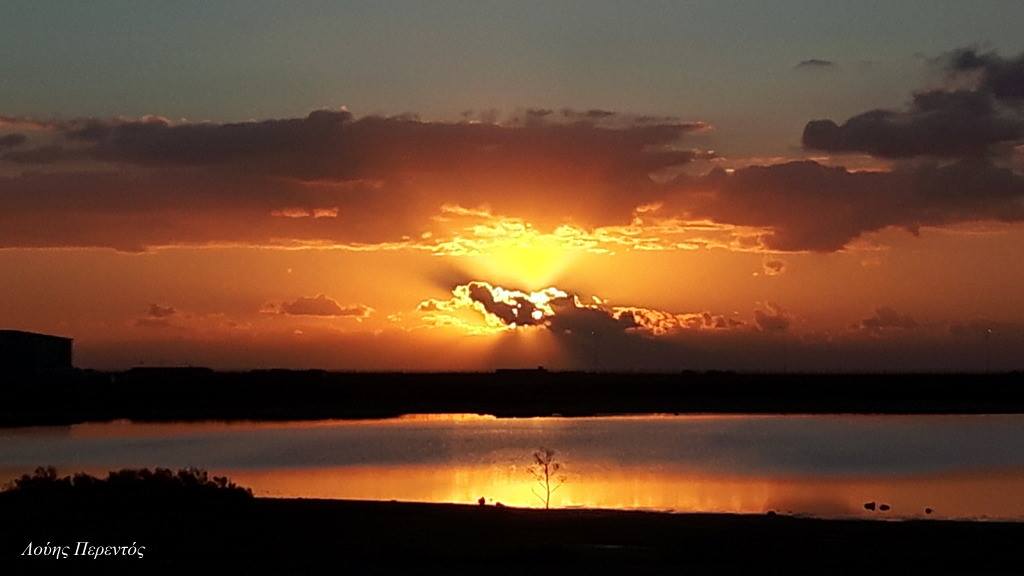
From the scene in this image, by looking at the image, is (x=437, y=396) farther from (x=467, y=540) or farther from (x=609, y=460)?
(x=467, y=540)

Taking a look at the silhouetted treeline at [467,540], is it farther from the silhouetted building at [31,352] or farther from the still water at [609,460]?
the silhouetted building at [31,352]

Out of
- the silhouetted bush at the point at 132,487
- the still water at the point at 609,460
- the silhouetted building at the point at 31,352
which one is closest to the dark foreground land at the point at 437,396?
the silhouetted building at the point at 31,352

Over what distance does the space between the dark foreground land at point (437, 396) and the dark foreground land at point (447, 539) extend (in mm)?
55161

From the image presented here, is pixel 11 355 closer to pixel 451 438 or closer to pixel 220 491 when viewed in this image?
pixel 451 438

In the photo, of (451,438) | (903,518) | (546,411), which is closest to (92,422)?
(451,438)

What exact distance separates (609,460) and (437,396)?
7076 cm

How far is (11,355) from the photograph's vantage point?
3804 inches

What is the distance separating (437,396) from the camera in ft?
396

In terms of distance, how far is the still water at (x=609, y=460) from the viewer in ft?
122

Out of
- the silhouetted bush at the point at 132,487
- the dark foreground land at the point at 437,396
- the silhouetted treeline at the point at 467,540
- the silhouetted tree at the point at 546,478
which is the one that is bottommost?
the silhouetted treeline at the point at 467,540

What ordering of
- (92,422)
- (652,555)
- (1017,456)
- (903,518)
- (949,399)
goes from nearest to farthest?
1. (652,555)
2. (903,518)
3. (1017,456)
4. (92,422)
5. (949,399)

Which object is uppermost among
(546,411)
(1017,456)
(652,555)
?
(546,411)

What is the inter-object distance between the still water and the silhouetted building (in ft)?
77.0

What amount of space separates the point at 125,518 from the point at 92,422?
2371 inches
